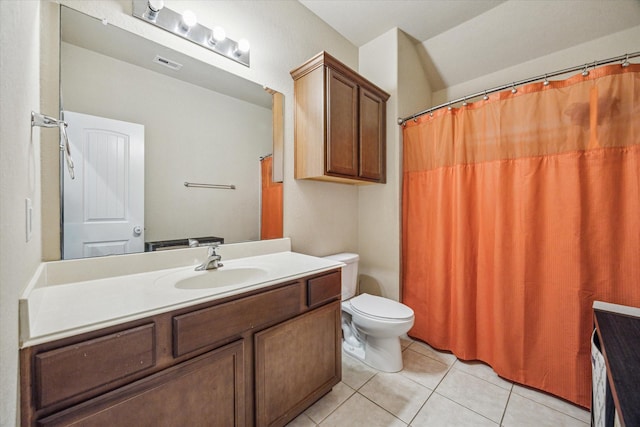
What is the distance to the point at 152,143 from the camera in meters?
1.29

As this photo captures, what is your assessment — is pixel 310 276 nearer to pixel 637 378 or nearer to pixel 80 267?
pixel 80 267

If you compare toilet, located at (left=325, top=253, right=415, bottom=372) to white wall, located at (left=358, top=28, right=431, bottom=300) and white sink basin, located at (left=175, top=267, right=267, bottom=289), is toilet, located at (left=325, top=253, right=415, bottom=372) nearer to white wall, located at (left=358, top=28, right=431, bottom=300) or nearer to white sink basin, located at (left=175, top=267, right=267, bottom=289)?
white wall, located at (left=358, top=28, right=431, bottom=300)

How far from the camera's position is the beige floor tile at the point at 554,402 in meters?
1.37

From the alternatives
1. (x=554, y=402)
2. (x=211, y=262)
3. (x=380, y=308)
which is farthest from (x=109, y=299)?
(x=554, y=402)

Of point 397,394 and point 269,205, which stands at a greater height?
point 269,205

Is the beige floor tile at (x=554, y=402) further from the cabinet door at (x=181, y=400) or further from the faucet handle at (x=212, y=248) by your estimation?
the faucet handle at (x=212, y=248)

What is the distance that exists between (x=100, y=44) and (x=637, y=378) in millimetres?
2272

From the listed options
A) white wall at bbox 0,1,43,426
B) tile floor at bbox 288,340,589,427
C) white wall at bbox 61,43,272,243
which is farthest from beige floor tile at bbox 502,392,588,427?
white wall at bbox 0,1,43,426

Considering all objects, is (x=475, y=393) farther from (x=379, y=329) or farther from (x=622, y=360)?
(x=622, y=360)

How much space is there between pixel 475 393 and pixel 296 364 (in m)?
1.14

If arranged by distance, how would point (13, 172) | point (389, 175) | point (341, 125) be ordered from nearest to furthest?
point (13, 172), point (341, 125), point (389, 175)

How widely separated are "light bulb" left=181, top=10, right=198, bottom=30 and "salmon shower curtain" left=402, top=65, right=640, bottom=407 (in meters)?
1.68

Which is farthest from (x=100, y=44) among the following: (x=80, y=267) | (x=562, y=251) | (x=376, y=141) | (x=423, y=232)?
(x=562, y=251)

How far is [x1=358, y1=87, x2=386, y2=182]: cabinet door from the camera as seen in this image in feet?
6.48
